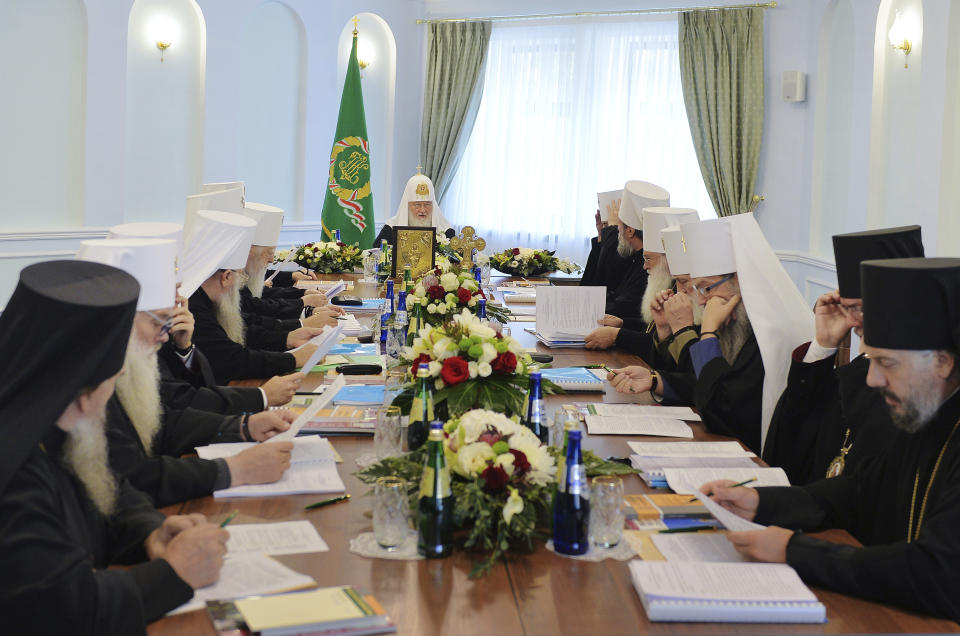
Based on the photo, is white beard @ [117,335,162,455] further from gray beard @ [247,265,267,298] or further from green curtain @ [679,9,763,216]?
green curtain @ [679,9,763,216]

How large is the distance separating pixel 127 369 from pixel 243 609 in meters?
0.84

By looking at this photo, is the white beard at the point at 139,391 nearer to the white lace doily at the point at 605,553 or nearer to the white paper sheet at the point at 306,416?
the white paper sheet at the point at 306,416

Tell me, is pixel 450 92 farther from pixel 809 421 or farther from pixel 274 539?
pixel 274 539

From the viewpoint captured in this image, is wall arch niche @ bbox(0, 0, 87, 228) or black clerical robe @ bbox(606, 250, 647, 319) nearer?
black clerical robe @ bbox(606, 250, 647, 319)

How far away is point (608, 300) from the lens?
19.4ft

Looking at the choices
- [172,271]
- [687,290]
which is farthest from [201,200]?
[687,290]

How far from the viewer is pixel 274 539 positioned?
1927 millimetres

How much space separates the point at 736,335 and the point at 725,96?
256 inches

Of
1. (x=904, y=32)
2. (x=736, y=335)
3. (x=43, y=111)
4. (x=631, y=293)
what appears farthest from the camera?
(x=43, y=111)

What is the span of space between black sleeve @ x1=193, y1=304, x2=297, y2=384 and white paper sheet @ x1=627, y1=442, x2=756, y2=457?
1.66 metres

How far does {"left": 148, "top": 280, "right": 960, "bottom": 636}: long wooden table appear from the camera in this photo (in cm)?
159

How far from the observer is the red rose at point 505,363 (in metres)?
2.36

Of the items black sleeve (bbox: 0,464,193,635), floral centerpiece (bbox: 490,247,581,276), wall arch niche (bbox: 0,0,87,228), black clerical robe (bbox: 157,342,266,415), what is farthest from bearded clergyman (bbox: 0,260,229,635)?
floral centerpiece (bbox: 490,247,581,276)

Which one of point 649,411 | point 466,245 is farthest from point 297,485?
point 466,245
